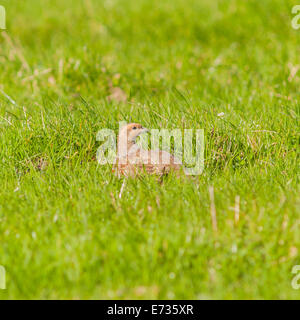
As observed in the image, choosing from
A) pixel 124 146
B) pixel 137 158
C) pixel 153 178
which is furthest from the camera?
pixel 124 146

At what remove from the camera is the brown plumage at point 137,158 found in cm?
411

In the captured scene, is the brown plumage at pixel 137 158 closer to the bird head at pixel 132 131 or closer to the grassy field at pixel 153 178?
the bird head at pixel 132 131

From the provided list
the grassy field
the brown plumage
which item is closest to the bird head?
the brown plumage

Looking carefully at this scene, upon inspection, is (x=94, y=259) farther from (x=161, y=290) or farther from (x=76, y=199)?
(x=76, y=199)

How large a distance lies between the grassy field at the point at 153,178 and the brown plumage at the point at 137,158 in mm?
148

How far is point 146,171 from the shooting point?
13.5 ft

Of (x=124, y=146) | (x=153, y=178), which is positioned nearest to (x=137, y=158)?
(x=124, y=146)

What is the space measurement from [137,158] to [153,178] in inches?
14.0

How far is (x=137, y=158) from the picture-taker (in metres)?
4.26

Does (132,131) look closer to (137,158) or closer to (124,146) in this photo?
(124,146)

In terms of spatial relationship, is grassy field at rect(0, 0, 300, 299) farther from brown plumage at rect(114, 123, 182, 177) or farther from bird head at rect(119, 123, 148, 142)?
bird head at rect(119, 123, 148, 142)

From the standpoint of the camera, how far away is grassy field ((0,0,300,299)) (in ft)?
10.2

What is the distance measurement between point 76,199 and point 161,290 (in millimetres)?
1131
